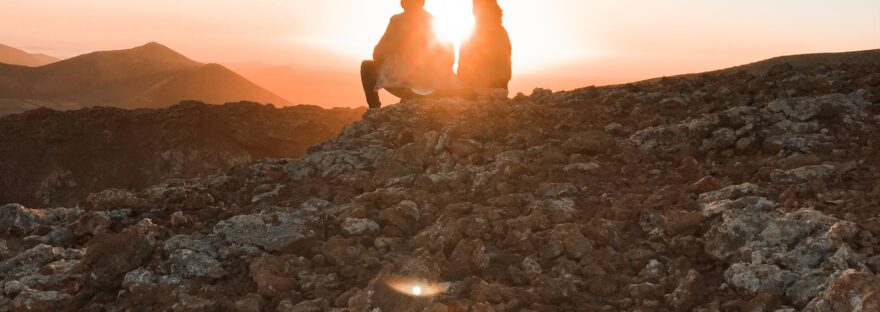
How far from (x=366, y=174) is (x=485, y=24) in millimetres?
7256

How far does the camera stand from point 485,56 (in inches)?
539

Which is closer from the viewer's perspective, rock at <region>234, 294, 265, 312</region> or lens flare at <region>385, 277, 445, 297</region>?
lens flare at <region>385, 277, 445, 297</region>

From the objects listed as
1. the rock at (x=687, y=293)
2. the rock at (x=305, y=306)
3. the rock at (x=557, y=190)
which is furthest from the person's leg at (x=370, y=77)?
the rock at (x=687, y=293)

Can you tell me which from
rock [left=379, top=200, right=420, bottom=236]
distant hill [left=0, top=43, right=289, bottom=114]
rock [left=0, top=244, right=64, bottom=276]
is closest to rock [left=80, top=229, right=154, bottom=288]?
rock [left=0, top=244, right=64, bottom=276]

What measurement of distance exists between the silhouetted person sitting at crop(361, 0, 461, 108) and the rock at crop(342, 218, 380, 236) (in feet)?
22.4

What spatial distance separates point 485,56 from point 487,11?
2.58 ft

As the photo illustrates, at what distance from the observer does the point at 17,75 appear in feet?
128

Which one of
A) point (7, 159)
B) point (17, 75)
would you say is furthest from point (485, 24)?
point (17, 75)

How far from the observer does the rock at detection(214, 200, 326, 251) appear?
5.53 metres

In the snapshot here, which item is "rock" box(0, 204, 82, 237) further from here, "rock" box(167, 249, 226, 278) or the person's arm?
the person's arm

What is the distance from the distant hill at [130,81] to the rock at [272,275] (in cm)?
3092

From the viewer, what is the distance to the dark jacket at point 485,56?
44.8ft

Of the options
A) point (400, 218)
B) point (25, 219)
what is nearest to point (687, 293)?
point (400, 218)

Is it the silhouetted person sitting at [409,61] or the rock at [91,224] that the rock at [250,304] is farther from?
the silhouetted person sitting at [409,61]
